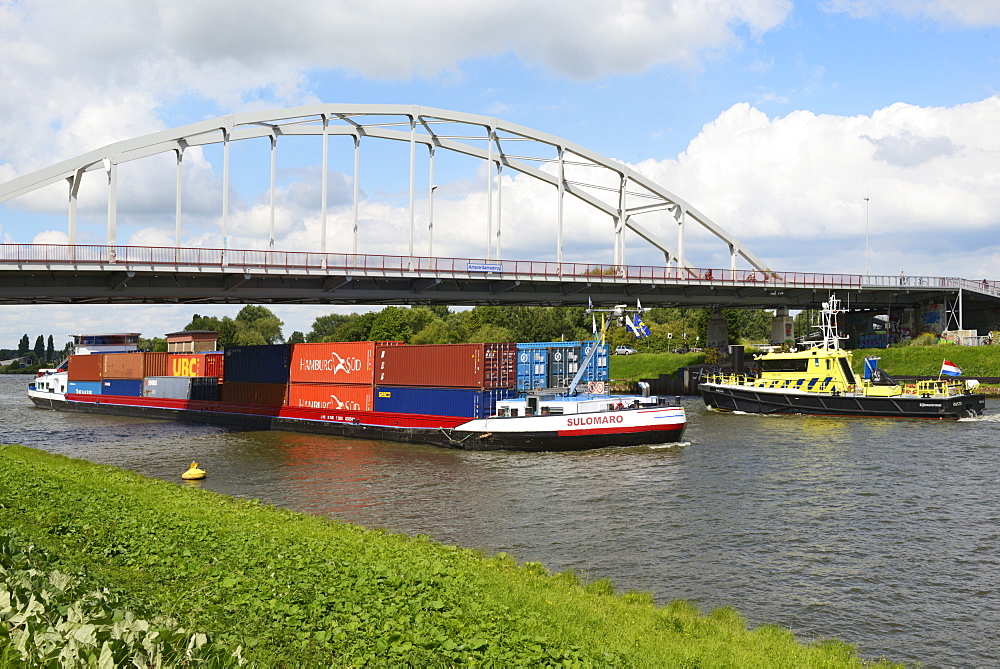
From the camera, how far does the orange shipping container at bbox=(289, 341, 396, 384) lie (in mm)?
48406

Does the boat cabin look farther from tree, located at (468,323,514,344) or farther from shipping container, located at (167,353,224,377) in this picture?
tree, located at (468,323,514,344)

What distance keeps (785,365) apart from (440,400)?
93.6 ft

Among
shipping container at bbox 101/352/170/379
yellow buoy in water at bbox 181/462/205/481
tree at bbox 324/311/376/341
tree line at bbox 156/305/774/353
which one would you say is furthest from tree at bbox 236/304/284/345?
yellow buoy in water at bbox 181/462/205/481

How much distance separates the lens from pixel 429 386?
145 feet

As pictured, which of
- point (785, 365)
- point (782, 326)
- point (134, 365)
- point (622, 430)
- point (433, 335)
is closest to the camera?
point (622, 430)

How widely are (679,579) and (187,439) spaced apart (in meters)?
40.5

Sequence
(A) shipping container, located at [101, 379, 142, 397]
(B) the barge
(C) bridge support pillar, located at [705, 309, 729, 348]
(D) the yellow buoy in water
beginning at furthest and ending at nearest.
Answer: (C) bridge support pillar, located at [705, 309, 729, 348]
(A) shipping container, located at [101, 379, 142, 397]
(B) the barge
(D) the yellow buoy in water

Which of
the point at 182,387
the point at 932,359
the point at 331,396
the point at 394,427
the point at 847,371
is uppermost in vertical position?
the point at 932,359

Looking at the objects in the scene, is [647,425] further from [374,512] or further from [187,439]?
[187,439]

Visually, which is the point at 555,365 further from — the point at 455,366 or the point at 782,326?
the point at 782,326

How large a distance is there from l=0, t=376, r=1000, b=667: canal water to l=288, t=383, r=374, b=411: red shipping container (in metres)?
2.53

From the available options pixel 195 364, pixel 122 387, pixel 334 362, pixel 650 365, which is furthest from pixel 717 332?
pixel 122 387

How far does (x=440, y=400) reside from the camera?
43.6 meters

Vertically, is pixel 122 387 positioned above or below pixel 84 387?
above
